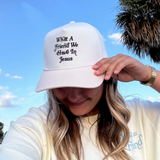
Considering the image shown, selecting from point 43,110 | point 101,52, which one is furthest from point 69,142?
point 101,52

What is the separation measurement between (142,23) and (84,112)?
21.8ft

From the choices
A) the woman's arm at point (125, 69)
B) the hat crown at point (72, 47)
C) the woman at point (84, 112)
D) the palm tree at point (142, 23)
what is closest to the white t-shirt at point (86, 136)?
the woman at point (84, 112)

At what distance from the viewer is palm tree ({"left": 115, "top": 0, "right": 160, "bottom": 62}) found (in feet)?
23.5

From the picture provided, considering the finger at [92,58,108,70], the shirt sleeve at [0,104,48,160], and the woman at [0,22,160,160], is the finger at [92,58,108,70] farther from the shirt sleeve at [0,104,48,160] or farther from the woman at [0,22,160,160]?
the shirt sleeve at [0,104,48,160]

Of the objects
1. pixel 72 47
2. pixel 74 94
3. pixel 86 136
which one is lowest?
pixel 86 136

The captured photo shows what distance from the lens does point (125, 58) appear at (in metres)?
1.55

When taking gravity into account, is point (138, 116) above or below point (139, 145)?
above

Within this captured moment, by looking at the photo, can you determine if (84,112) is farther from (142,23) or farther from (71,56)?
(142,23)

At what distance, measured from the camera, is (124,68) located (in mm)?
1712

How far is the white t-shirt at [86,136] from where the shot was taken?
122 cm

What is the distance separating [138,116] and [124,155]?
0.42 meters

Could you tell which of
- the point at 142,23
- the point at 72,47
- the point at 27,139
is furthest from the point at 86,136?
the point at 142,23

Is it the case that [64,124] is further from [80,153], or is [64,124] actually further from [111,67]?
[111,67]

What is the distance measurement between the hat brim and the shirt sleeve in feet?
0.94
